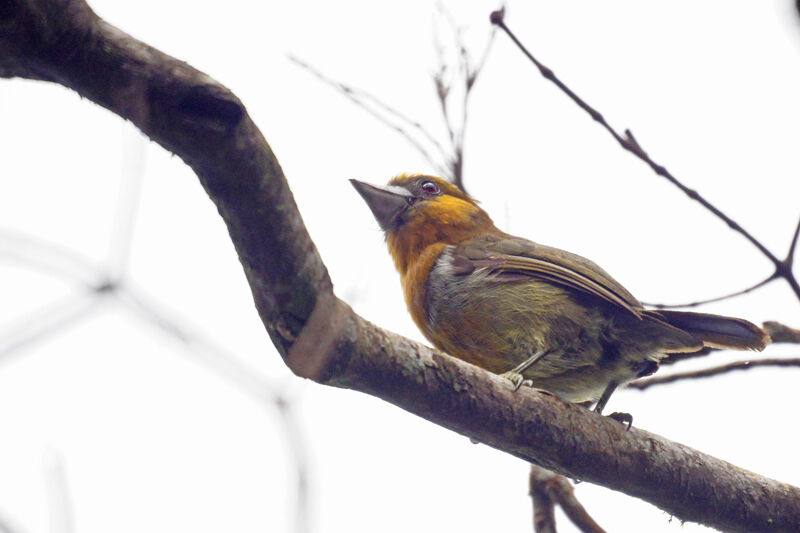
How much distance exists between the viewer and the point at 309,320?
2488mm

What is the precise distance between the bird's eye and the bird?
865mm

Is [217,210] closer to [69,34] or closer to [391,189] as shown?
[69,34]

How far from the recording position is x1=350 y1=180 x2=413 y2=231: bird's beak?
5.15 m

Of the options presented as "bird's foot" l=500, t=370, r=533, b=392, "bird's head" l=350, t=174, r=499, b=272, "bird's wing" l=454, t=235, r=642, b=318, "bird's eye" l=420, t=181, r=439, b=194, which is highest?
"bird's eye" l=420, t=181, r=439, b=194

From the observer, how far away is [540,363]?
13.2 ft

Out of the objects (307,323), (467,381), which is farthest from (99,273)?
(467,381)

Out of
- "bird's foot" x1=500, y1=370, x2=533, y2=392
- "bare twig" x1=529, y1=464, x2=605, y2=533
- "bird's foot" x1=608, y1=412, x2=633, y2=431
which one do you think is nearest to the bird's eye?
"bird's foot" x1=500, y1=370, x2=533, y2=392

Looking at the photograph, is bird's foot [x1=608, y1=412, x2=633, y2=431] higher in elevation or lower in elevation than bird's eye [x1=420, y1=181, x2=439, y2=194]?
lower

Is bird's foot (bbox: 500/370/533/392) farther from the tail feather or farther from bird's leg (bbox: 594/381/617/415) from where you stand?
the tail feather

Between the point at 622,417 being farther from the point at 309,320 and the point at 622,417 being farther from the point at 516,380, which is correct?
the point at 309,320

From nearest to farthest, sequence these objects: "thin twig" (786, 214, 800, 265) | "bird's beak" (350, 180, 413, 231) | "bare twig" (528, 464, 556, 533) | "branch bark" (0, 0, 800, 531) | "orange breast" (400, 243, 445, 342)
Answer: "branch bark" (0, 0, 800, 531) < "thin twig" (786, 214, 800, 265) < "bare twig" (528, 464, 556, 533) < "orange breast" (400, 243, 445, 342) < "bird's beak" (350, 180, 413, 231)

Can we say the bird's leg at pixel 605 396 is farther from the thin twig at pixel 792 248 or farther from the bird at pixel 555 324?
the thin twig at pixel 792 248

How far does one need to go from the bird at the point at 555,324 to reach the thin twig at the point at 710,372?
3.5 inches

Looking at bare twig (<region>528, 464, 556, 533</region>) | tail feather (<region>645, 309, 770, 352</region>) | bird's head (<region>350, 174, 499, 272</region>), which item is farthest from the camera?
bird's head (<region>350, 174, 499, 272</region>)
